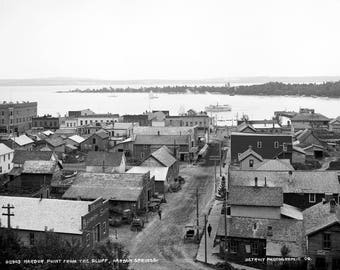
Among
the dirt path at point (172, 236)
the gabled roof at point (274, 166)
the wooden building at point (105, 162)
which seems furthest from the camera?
the wooden building at point (105, 162)

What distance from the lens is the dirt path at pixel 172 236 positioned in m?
31.7

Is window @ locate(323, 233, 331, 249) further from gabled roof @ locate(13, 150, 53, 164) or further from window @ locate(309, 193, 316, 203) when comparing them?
gabled roof @ locate(13, 150, 53, 164)

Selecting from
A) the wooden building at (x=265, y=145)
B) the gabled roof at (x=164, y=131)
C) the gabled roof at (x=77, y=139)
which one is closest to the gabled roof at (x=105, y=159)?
the wooden building at (x=265, y=145)

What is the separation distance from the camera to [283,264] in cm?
3002

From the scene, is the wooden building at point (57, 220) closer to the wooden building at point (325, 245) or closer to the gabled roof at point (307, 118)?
the wooden building at point (325, 245)

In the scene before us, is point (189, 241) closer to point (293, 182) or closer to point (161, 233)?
point (161, 233)

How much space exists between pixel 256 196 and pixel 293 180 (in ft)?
18.0

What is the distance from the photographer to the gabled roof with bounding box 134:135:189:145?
70.3 metres

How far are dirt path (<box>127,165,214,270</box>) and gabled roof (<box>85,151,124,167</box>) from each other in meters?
8.00

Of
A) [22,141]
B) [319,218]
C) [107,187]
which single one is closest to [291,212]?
[319,218]

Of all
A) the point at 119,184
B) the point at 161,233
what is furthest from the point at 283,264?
the point at 119,184

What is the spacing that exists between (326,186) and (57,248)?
24169 mm

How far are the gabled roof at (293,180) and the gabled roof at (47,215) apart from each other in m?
13.3

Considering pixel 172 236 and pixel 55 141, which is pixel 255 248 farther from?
pixel 55 141
